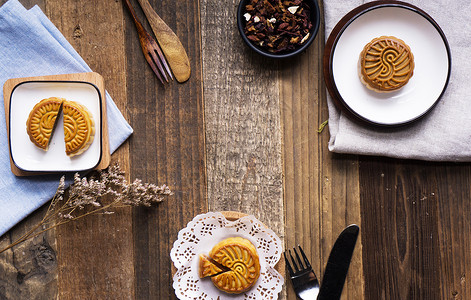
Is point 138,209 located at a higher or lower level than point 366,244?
higher

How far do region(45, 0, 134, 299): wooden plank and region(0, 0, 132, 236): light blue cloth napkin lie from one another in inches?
1.6

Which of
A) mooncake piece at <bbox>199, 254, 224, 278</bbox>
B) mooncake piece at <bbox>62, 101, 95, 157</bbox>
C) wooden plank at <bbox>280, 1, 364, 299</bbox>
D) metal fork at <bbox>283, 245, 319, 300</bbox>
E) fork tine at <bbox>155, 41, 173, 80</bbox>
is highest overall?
fork tine at <bbox>155, 41, 173, 80</bbox>

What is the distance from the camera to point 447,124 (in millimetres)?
1251

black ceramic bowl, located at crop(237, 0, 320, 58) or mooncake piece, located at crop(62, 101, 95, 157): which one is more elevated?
black ceramic bowl, located at crop(237, 0, 320, 58)

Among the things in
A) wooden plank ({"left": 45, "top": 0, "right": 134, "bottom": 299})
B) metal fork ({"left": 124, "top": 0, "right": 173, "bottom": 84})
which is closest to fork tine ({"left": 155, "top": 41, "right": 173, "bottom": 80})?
metal fork ({"left": 124, "top": 0, "right": 173, "bottom": 84})

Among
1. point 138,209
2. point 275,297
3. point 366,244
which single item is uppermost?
point 138,209

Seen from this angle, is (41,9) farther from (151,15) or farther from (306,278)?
(306,278)

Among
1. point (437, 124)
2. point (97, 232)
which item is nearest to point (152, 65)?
point (97, 232)

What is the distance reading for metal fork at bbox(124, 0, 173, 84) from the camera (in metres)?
1.29

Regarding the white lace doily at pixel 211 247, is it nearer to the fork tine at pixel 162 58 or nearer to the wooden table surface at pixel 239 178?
the wooden table surface at pixel 239 178

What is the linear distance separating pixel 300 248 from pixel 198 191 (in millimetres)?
382

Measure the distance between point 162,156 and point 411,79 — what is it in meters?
0.83

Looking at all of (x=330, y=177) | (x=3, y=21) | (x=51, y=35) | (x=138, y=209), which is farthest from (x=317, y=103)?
(x=3, y=21)

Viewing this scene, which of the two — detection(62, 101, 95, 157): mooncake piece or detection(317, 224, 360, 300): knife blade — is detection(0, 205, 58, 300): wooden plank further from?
detection(317, 224, 360, 300): knife blade
